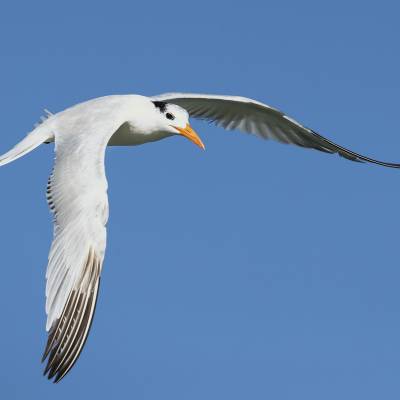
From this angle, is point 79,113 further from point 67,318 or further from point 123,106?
point 67,318

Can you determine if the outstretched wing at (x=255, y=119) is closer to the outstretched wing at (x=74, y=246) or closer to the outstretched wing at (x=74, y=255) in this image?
the outstretched wing at (x=74, y=246)

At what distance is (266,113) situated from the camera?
1511 centimetres

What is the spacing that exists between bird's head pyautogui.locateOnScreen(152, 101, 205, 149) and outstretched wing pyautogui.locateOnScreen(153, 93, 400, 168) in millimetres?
1131

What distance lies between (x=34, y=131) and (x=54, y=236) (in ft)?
8.91

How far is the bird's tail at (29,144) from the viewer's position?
12630 mm

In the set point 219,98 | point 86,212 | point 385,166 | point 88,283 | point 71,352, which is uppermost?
point 219,98

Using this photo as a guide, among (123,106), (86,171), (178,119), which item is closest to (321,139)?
(178,119)

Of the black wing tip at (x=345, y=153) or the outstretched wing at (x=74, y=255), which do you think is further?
the black wing tip at (x=345, y=153)

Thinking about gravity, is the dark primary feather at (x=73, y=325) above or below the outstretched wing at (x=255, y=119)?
below

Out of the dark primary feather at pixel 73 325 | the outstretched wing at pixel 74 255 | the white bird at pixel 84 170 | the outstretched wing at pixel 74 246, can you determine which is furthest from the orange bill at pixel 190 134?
the dark primary feather at pixel 73 325

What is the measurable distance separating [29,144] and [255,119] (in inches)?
158

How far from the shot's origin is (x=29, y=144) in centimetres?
1283

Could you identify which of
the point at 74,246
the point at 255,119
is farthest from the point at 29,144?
the point at 255,119

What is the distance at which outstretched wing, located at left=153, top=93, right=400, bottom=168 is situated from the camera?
1474 cm
